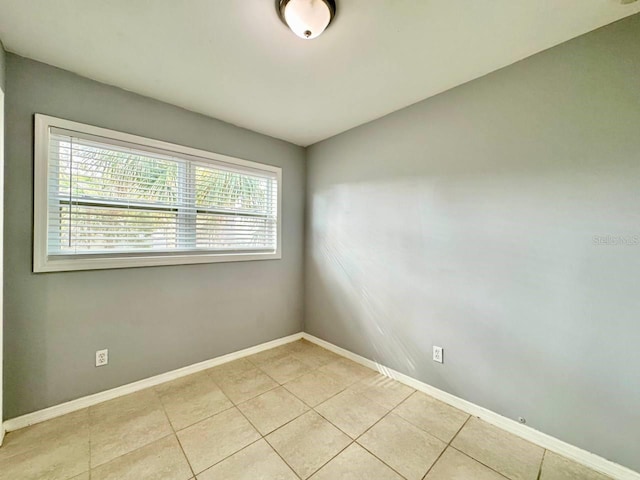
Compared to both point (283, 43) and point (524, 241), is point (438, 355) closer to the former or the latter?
point (524, 241)

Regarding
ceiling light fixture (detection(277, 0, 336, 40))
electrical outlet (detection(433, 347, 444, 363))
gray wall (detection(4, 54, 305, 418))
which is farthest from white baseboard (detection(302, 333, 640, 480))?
ceiling light fixture (detection(277, 0, 336, 40))

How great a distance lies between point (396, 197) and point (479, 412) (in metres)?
1.76

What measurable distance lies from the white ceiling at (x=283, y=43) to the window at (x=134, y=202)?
492mm

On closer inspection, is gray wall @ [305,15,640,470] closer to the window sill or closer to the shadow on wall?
the shadow on wall

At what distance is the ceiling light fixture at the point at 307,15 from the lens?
122cm

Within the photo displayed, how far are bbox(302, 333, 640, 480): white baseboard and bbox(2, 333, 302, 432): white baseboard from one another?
1500mm

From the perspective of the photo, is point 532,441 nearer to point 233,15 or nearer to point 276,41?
point 276,41

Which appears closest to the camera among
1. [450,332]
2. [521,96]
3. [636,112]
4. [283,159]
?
[636,112]

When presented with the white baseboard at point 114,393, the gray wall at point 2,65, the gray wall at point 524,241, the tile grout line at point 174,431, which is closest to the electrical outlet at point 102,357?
the white baseboard at point 114,393

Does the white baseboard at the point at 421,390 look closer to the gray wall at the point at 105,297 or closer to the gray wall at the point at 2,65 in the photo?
the gray wall at the point at 105,297

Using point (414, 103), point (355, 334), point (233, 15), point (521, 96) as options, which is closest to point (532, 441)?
point (355, 334)

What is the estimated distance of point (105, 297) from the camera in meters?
1.95

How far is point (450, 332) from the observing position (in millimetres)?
1964

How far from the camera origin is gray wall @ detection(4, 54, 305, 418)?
165 cm
